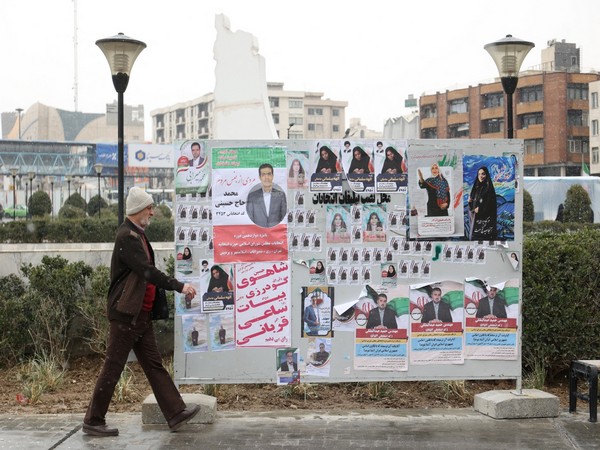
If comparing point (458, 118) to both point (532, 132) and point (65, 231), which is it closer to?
point (532, 132)

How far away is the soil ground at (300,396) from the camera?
7902mm

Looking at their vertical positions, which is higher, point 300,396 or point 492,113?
point 492,113

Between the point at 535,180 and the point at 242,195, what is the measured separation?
4285 centimetres

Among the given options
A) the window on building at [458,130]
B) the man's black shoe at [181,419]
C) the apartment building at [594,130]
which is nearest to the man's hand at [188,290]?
the man's black shoe at [181,419]

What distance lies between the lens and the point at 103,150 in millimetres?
95188

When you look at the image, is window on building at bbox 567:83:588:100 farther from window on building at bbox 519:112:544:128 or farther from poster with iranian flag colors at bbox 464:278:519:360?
poster with iranian flag colors at bbox 464:278:519:360

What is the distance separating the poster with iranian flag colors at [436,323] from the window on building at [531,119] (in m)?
83.7

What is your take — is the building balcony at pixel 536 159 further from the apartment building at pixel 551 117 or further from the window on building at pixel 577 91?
the window on building at pixel 577 91

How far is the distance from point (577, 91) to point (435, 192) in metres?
84.8

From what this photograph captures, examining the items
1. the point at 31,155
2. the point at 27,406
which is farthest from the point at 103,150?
the point at 27,406

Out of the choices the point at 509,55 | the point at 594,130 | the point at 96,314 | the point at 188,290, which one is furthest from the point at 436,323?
the point at 594,130

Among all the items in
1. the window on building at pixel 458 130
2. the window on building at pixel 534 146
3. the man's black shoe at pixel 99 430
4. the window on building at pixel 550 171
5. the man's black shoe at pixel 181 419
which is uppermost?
the window on building at pixel 458 130

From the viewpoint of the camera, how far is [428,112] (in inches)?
4092

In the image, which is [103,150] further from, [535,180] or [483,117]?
[535,180]
